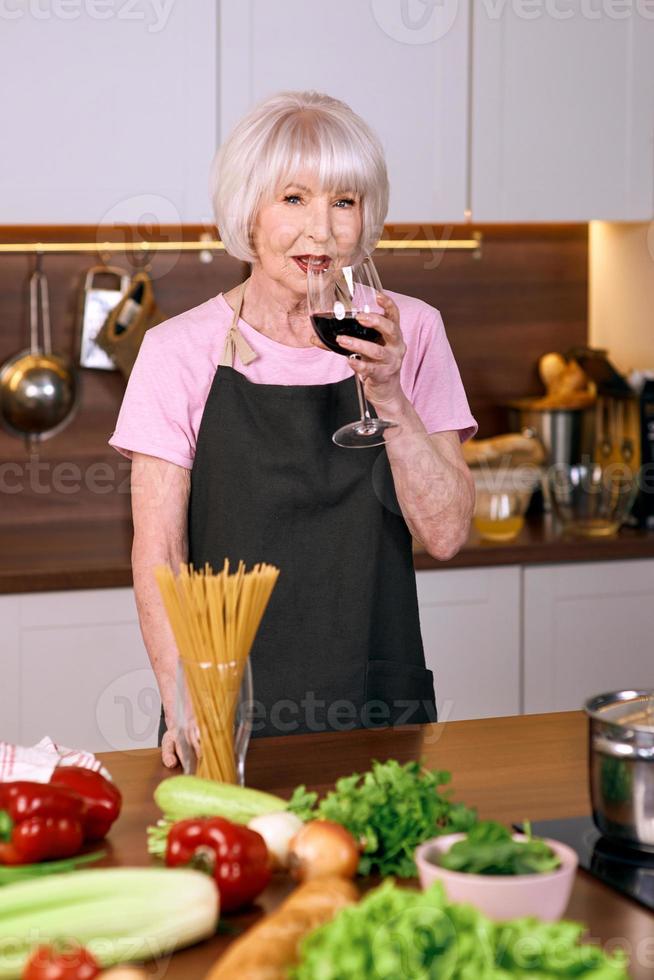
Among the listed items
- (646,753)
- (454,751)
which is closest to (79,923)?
(646,753)

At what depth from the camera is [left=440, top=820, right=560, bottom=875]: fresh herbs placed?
→ 34.8 inches

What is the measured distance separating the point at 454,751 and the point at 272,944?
0.63 metres

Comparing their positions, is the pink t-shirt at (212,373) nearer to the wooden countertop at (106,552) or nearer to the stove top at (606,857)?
the stove top at (606,857)

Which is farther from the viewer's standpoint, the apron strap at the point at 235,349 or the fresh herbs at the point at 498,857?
the apron strap at the point at 235,349

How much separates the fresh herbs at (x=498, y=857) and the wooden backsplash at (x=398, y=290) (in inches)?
85.1

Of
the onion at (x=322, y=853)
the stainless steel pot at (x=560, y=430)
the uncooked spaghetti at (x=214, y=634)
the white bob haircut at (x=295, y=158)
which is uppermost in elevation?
the white bob haircut at (x=295, y=158)

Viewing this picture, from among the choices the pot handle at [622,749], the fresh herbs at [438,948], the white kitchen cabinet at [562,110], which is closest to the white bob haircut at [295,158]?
the pot handle at [622,749]

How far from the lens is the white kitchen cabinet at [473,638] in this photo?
2.71 m

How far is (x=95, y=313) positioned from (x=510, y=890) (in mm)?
2260

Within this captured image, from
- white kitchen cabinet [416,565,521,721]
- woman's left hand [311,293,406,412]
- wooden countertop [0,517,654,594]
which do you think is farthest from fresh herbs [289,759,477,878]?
white kitchen cabinet [416,565,521,721]

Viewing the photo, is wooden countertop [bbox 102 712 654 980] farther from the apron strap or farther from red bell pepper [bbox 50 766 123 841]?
the apron strap

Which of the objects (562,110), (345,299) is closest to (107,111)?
(562,110)

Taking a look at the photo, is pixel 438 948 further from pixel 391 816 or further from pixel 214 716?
pixel 214 716

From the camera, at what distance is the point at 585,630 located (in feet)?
9.22
